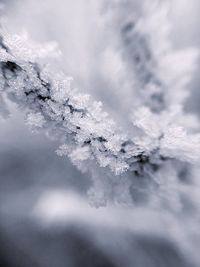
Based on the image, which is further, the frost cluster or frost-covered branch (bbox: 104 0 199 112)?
frost-covered branch (bbox: 104 0 199 112)

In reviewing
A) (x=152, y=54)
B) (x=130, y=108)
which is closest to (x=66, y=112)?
(x=130, y=108)

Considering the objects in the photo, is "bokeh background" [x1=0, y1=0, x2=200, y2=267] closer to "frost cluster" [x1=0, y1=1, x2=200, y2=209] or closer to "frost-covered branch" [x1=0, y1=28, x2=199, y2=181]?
"frost cluster" [x1=0, y1=1, x2=200, y2=209]

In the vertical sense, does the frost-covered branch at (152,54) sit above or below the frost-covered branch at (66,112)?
above

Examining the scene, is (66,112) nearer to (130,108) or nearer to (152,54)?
(130,108)

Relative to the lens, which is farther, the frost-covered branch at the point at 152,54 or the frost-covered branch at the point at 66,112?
the frost-covered branch at the point at 152,54

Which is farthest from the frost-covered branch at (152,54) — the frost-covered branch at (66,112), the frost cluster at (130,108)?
the frost-covered branch at (66,112)

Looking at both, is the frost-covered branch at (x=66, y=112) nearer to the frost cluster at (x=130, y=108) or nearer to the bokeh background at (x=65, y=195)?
the frost cluster at (x=130, y=108)

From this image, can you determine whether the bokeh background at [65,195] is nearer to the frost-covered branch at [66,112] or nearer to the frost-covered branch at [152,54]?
the frost-covered branch at [152,54]

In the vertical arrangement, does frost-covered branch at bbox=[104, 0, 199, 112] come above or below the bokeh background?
above

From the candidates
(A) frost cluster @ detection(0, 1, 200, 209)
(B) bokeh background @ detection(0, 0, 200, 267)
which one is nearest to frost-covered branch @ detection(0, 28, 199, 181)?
(A) frost cluster @ detection(0, 1, 200, 209)
